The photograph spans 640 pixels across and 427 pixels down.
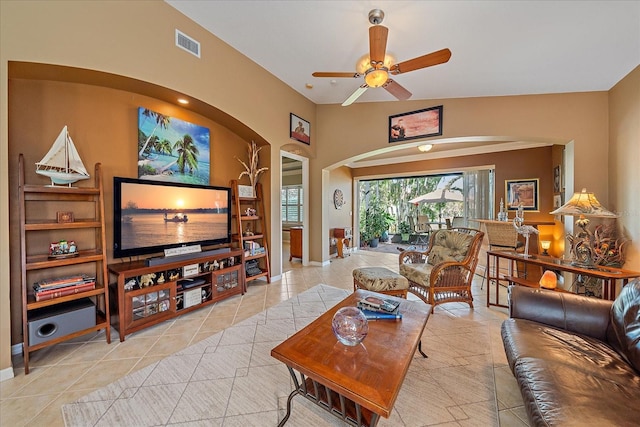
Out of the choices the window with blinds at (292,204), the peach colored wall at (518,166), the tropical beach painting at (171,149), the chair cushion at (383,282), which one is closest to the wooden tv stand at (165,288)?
the tropical beach painting at (171,149)

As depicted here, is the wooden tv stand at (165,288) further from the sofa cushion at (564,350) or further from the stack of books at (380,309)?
the sofa cushion at (564,350)

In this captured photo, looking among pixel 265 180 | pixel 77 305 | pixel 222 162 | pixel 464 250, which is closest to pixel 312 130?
pixel 265 180

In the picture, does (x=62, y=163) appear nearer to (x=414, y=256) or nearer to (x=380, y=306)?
(x=380, y=306)

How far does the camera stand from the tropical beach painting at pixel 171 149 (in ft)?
9.53

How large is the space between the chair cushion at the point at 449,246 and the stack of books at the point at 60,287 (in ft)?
13.2

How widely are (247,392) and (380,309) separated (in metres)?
1.12

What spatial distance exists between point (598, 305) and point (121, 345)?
156 inches

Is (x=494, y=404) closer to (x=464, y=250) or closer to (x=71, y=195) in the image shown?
(x=464, y=250)

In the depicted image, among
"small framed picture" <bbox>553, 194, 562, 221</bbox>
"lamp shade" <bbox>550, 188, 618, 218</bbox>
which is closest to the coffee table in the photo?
"lamp shade" <bbox>550, 188, 618, 218</bbox>

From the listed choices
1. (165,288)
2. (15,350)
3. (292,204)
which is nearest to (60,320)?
(15,350)

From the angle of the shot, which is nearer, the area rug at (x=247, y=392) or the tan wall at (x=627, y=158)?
the area rug at (x=247, y=392)

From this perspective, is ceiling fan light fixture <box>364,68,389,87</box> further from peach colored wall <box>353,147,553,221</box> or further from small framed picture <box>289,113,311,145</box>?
peach colored wall <box>353,147,553,221</box>

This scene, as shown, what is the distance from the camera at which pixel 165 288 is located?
2678mm

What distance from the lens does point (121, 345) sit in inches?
90.0
